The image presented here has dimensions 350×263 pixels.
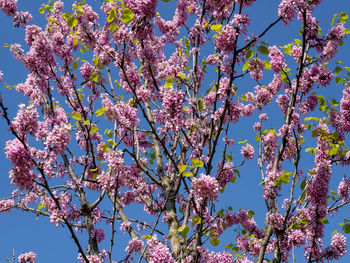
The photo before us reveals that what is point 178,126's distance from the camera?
6.01 m

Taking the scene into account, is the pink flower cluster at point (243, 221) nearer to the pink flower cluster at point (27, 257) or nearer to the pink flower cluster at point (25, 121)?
the pink flower cluster at point (25, 121)

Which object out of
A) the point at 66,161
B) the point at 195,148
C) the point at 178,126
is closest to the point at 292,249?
the point at 195,148

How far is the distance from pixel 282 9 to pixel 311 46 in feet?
5.07

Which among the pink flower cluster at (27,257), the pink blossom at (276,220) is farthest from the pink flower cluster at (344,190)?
the pink flower cluster at (27,257)

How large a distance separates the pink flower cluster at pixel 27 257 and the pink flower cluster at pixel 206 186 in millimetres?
6928

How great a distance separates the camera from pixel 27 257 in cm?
971

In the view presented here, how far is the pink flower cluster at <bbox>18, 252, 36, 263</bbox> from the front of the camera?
9689mm

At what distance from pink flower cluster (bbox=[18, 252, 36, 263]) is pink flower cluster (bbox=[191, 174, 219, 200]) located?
693 cm

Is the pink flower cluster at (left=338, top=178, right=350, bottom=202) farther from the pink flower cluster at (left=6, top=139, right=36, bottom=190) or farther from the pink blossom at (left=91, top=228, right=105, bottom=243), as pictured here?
the pink flower cluster at (left=6, top=139, right=36, bottom=190)

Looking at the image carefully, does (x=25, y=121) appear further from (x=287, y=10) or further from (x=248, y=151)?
(x=248, y=151)

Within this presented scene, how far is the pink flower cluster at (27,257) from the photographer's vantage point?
9689 mm

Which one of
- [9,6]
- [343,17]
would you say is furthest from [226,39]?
[9,6]

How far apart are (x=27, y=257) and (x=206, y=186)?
7.14 m

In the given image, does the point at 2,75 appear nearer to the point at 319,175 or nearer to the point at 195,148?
the point at 195,148
